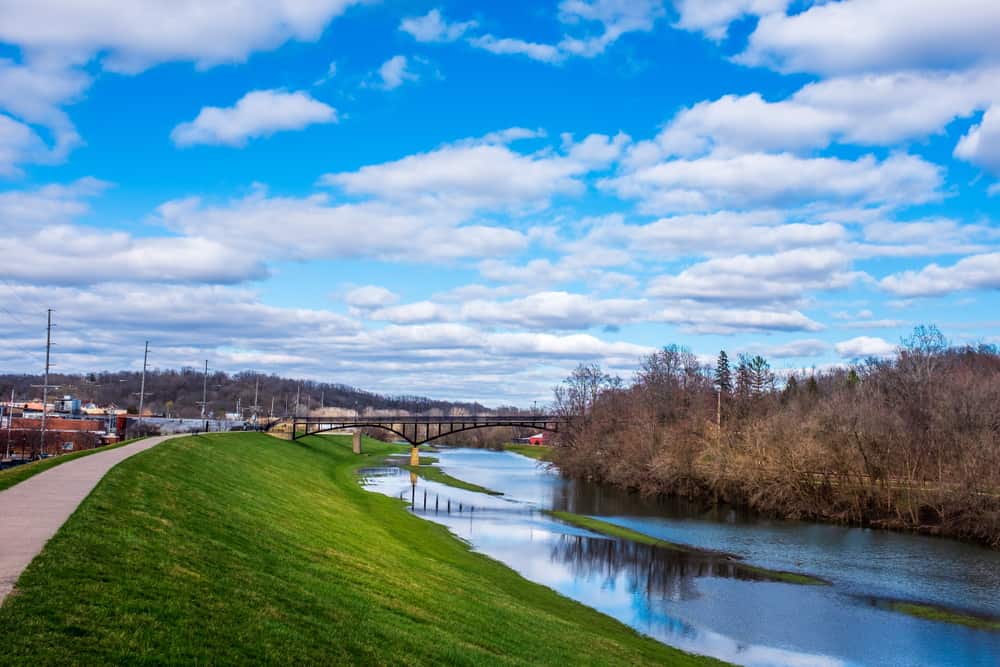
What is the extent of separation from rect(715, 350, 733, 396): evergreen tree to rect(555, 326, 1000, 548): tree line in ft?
108

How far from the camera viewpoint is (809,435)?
5772 cm

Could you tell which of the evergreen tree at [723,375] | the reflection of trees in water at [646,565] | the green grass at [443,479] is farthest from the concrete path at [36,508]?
the evergreen tree at [723,375]

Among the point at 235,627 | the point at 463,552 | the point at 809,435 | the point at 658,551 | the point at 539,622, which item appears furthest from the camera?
the point at 809,435

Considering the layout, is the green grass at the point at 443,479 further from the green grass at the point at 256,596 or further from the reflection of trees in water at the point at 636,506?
the green grass at the point at 256,596

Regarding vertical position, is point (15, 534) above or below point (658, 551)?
above

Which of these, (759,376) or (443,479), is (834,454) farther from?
(759,376)

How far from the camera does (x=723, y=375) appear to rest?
135875mm

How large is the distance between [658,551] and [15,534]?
3185 cm

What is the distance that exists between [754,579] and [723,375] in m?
106

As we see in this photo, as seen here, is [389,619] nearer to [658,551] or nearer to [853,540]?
[658,551]

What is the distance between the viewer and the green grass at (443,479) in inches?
2744

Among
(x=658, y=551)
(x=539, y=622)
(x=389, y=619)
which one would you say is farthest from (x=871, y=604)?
(x=389, y=619)

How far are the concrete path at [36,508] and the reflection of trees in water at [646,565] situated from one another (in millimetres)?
19855

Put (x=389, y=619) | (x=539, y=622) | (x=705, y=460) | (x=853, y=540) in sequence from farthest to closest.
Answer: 1. (x=705, y=460)
2. (x=853, y=540)
3. (x=539, y=622)
4. (x=389, y=619)
